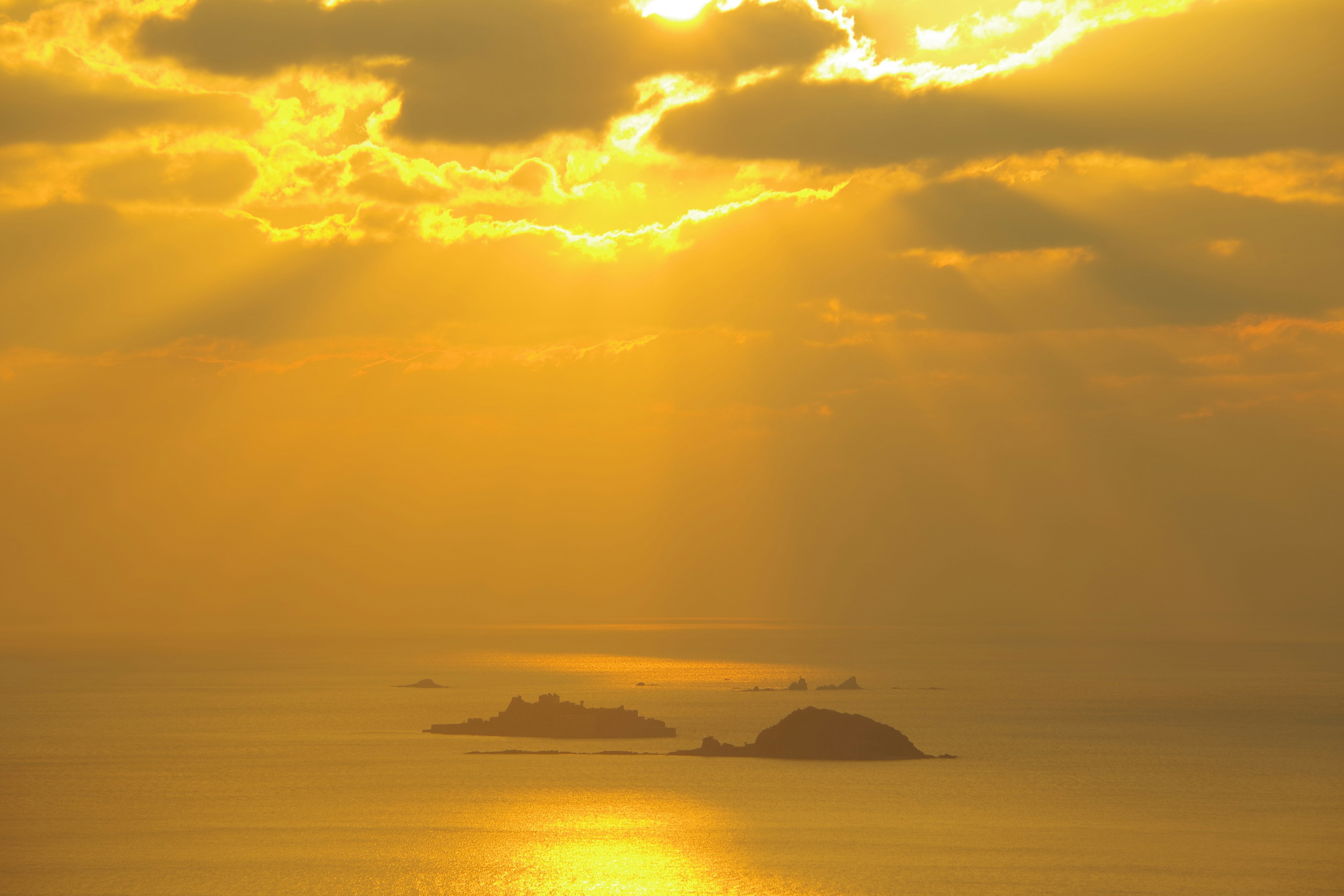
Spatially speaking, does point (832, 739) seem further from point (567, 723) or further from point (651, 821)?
point (567, 723)

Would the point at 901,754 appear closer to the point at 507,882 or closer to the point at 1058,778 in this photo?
the point at 1058,778

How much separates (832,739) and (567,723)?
43517 millimetres

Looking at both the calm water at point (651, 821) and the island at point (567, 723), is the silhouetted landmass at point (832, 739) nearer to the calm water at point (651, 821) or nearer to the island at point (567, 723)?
the calm water at point (651, 821)

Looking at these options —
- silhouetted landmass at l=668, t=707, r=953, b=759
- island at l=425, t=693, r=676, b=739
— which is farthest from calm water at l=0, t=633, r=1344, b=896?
island at l=425, t=693, r=676, b=739

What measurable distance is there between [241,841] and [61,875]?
48.5 ft

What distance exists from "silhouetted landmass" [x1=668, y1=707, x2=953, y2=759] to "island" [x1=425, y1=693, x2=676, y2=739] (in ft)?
84.2

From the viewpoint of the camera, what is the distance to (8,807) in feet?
373

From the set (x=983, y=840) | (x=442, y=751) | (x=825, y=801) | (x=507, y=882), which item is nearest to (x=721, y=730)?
(x=442, y=751)

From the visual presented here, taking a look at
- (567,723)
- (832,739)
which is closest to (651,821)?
(832,739)

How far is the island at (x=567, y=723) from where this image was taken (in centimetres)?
16388

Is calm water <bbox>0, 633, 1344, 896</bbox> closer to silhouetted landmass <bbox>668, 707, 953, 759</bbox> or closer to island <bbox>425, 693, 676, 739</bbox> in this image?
silhouetted landmass <bbox>668, 707, 953, 759</bbox>

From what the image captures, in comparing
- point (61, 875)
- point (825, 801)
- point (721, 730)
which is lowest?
point (61, 875)

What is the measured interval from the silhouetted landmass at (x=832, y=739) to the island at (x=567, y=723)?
25.7m

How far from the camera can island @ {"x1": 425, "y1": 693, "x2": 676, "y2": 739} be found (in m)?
164
